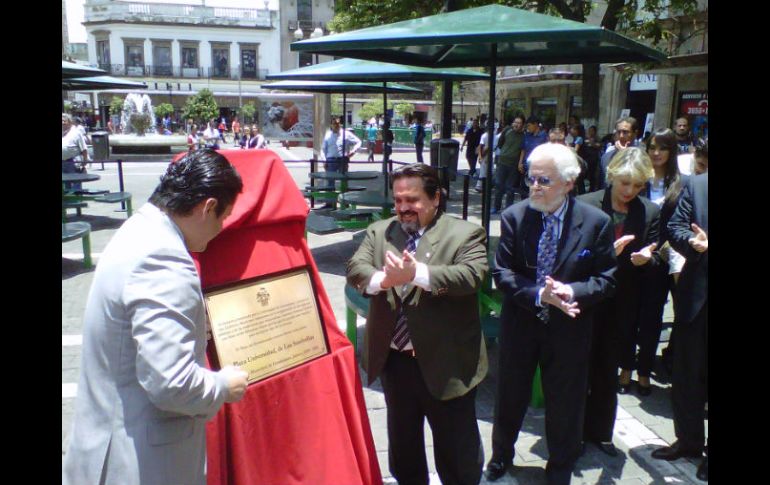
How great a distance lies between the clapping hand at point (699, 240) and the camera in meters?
3.09

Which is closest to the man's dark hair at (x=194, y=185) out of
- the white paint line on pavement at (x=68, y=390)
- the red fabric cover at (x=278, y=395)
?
the red fabric cover at (x=278, y=395)

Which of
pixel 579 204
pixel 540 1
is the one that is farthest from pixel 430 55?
pixel 540 1

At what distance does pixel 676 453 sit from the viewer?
3428mm

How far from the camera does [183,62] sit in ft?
173

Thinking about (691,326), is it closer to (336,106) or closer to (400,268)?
(400,268)

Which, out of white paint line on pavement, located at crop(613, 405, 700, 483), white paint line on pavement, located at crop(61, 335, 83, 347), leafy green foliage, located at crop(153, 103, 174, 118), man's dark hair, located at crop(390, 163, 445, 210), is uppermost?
Answer: leafy green foliage, located at crop(153, 103, 174, 118)

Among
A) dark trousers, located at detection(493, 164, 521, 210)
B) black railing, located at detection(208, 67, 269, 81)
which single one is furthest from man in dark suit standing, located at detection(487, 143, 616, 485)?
black railing, located at detection(208, 67, 269, 81)

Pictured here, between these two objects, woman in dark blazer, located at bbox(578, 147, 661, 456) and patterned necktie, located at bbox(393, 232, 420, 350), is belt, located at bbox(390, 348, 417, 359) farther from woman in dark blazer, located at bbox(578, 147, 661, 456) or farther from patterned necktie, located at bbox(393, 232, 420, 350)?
woman in dark blazer, located at bbox(578, 147, 661, 456)

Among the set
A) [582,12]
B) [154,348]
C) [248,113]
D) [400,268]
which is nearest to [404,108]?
[248,113]

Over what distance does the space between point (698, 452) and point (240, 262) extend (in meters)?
2.86

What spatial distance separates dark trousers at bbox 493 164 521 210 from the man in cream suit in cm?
967

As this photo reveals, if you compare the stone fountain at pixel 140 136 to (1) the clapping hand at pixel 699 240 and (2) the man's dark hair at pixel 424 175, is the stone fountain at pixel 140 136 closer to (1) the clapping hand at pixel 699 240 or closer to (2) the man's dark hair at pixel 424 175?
(2) the man's dark hair at pixel 424 175

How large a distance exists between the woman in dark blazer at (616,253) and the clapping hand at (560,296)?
789 millimetres

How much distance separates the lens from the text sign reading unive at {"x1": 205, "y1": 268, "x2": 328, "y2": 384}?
2061 millimetres
